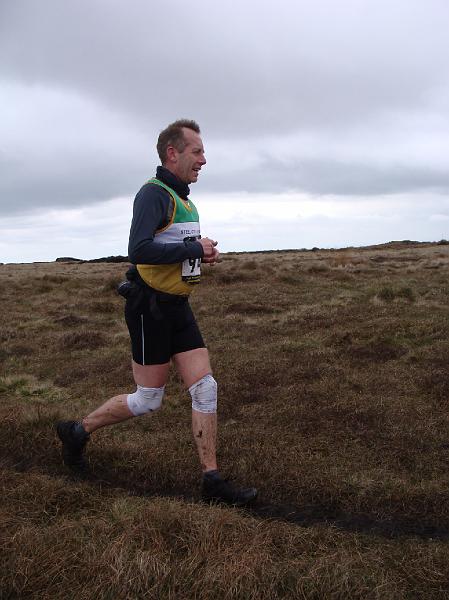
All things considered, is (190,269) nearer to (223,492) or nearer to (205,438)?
(205,438)

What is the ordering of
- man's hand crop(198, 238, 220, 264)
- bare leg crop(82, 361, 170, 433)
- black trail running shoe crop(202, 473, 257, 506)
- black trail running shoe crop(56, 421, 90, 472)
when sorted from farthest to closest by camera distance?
black trail running shoe crop(56, 421, 90, 472)
bare leg crop(82, 361, 170, 433)
man's hand crop(198, 238, 220, 264)
black trail running shoe crop(202, 473, 257, 506)

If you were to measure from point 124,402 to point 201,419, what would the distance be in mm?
668

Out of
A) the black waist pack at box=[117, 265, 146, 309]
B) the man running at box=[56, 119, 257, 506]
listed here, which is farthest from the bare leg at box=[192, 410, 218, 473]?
the black waist pack at box=[117, 265, 146, 309]

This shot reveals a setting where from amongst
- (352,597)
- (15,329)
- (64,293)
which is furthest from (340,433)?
(64,293)

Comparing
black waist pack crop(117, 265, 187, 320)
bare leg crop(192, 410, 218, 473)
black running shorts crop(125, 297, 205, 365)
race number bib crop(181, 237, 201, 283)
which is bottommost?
bare leg crop(192, 410, 218, 473)

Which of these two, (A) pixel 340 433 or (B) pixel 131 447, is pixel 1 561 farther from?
(A) pixel 340 433

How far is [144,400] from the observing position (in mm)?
4137

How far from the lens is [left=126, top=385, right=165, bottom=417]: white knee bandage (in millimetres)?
4113

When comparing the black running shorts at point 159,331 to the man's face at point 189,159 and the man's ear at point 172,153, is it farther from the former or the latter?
the man's ear at point 172,153

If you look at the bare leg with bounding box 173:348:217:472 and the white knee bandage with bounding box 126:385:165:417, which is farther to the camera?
the white knee bandage with bounding box 126:385:165:417

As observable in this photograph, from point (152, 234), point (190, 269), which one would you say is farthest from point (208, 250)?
point (152, 234)

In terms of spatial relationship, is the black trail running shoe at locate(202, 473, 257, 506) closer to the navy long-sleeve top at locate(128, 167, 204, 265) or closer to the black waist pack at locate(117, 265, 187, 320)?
the black waist pack at locate(117, 265, 187, 320)

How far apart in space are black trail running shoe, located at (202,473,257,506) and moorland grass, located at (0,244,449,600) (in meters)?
0.14

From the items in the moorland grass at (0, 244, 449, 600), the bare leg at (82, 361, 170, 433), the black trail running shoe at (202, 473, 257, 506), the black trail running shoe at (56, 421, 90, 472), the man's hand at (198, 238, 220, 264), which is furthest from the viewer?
the black trail running shoe at (56, 421, 90, 472)
